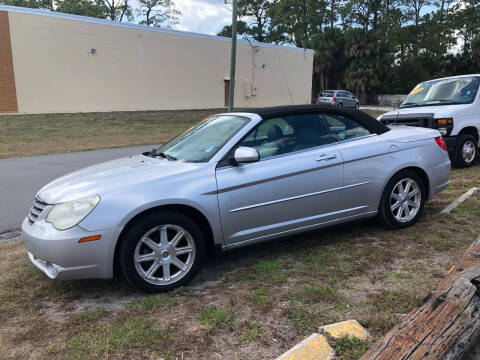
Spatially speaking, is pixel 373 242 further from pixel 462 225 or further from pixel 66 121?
pixel 66 121

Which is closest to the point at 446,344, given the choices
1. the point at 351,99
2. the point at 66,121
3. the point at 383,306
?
the point at 383,306

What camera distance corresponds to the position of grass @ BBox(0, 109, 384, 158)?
1488 centimetres

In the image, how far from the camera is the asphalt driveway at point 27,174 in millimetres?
6539

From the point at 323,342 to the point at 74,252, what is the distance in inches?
78.7

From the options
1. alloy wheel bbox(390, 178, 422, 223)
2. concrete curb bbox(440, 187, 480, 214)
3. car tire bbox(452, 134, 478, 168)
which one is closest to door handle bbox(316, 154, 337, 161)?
alloy wheel bbox(390, 178, 422, 223)

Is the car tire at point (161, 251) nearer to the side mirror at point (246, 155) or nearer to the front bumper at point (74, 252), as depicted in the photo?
the front bumper at point (74, 252)

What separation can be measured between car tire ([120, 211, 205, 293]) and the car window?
75.8 inches

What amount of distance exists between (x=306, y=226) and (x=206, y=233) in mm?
1068

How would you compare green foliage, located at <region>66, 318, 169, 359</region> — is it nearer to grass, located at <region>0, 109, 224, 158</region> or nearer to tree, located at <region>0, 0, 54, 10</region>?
grass, located at <region>0, 109, 224, 158</region>

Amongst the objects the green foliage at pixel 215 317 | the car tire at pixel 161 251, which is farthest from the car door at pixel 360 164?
the green foliage at pixel 215 317

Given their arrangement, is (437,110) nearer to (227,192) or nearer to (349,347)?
(227,192)

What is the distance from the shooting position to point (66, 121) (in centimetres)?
2081

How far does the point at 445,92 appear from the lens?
8.66 m

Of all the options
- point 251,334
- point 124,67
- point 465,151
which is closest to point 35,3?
point 124,67
